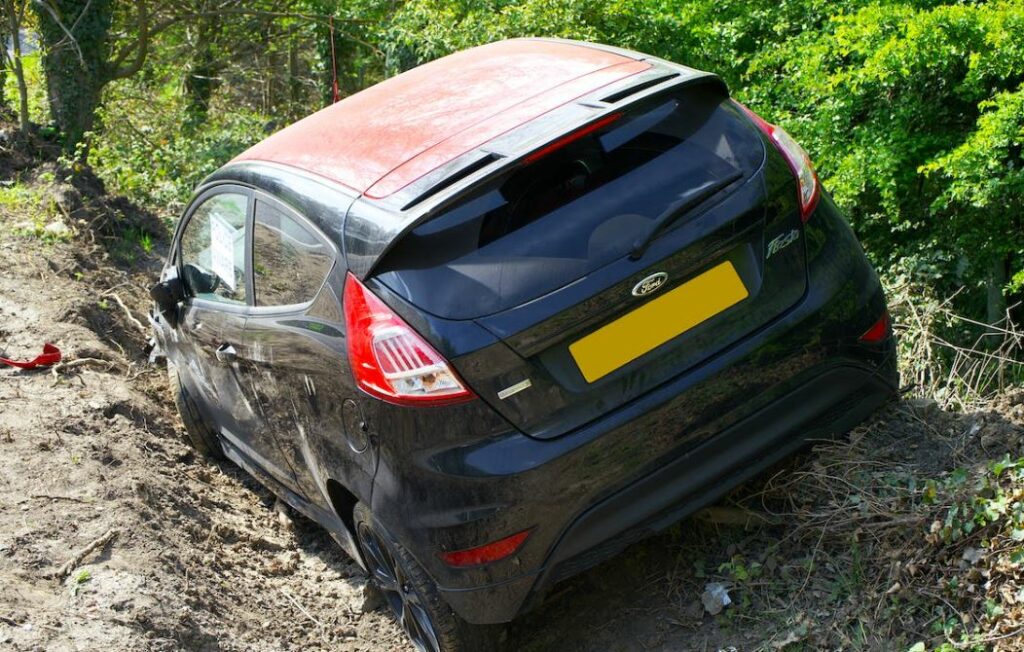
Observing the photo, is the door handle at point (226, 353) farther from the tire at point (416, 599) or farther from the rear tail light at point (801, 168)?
the rear tail light at point (801, 168)

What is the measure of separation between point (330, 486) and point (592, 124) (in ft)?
5.25

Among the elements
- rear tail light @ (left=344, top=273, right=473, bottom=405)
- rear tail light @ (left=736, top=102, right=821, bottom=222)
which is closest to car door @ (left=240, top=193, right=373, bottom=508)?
rear tail light @ (left=344, top=273, right=473, bottom=405)

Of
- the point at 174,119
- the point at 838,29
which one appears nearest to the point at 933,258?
the point at 838,29

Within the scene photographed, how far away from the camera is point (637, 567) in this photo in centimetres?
438

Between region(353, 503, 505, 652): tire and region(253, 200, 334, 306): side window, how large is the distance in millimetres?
791

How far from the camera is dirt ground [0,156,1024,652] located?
→ 12.8ft

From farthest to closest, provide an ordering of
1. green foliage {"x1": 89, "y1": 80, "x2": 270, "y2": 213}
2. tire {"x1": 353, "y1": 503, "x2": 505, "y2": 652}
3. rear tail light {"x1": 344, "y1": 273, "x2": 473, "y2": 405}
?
green foliage {"x1": 89, "y1": 80, "x2": 270, "y2": 213}
tire {"x1": 353, "y1": 503, "x2": 505, "y2": 652}
rear tail light {"x1": 344, "y1": 273, "x2": 473, "y2": 405}

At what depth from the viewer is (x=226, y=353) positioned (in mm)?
4703

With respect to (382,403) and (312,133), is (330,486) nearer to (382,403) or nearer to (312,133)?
(382,403)

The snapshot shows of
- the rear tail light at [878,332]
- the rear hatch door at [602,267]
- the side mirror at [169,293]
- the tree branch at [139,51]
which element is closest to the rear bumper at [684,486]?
the rear tail light at [878,332]

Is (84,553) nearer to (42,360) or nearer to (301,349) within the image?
(301,349)

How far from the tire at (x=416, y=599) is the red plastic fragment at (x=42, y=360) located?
9.68 ft

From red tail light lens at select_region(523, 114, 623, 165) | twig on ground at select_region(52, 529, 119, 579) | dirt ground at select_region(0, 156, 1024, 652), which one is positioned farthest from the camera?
twig on ground at select_region(52, 529, 119, 579)

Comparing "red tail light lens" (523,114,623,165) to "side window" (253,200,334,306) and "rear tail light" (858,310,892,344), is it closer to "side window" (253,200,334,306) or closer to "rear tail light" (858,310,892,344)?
"side window" (253,200,334,306)
